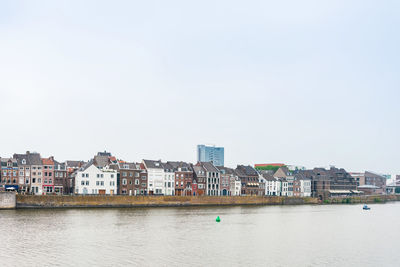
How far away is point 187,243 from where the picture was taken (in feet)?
196

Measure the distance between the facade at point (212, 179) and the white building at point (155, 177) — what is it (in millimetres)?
15085

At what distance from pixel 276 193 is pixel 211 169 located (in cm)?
3989

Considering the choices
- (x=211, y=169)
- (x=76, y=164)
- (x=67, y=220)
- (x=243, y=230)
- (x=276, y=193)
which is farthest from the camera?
(x=276, y=193)

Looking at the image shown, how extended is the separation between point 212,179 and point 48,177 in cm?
5170

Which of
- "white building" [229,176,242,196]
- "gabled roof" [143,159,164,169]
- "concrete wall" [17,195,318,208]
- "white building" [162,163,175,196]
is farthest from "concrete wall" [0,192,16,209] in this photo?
"white building" [229,176,242,196]

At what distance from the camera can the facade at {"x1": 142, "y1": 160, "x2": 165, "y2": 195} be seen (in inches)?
5733

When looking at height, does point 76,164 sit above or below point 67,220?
above

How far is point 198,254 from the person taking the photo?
5219 centimetres

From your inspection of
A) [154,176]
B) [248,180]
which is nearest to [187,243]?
[154,176]

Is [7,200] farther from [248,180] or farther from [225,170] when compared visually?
[248,180]

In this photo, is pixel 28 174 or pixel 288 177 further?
pixel 288 177

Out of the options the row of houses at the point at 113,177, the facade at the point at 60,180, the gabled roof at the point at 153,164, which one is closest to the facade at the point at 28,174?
the row of houses at the point at 113,177

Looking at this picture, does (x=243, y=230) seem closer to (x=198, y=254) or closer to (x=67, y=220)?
(x=198, y=254)

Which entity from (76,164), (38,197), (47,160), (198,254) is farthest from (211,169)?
(198,254)
